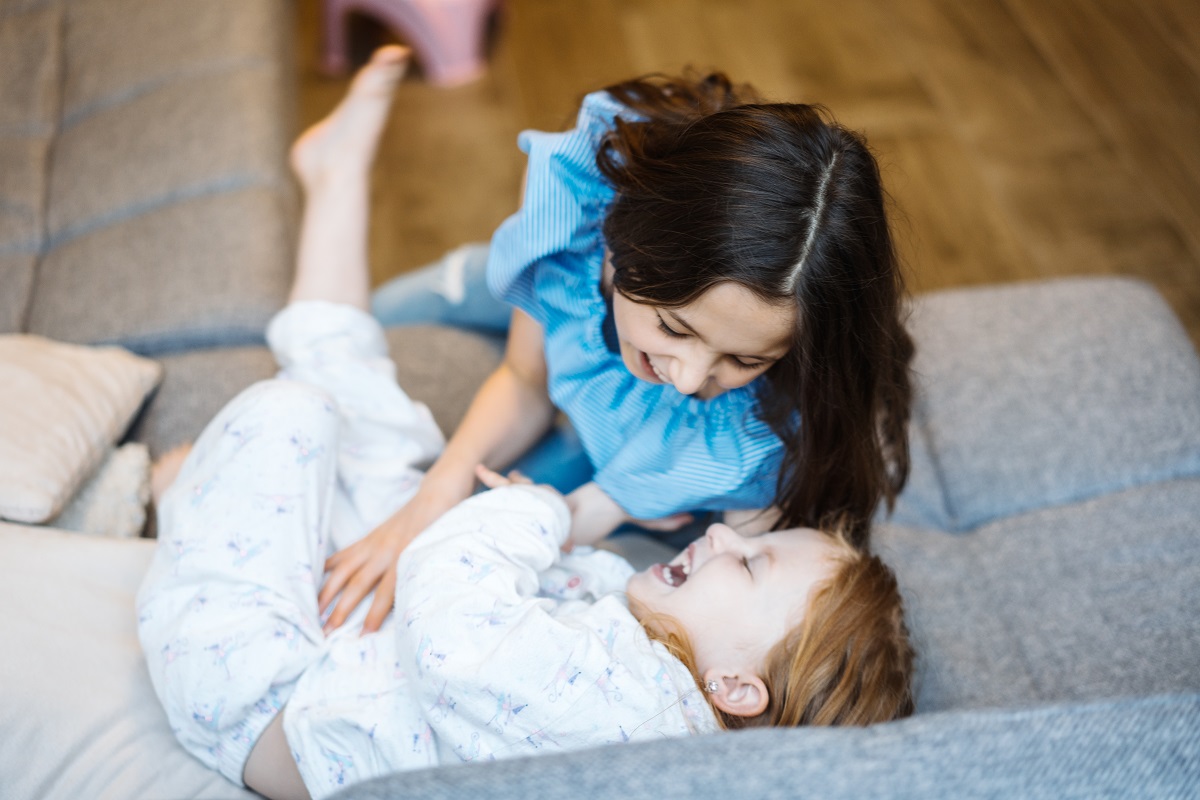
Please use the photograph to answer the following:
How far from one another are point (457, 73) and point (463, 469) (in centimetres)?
180

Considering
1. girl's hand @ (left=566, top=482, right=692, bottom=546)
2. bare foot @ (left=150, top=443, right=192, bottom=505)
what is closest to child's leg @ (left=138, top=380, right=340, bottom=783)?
bare foot @ (left=150, top=443, right=192, bottom=505)

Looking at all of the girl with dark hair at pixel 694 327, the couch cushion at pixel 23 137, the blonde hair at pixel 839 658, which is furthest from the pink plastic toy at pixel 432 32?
the blonde hair at pixel 839 658

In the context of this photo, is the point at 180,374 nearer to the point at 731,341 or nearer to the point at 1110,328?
the point at 731,341

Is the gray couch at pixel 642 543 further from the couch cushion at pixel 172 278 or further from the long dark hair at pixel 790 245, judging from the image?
the long dark hair at pixel 790 245

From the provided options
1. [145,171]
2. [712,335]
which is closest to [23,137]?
[145,171]

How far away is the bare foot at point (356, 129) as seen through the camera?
5.18 feet

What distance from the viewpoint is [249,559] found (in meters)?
1.13

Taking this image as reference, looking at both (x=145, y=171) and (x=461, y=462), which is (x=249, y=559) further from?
(x=145, y=171)

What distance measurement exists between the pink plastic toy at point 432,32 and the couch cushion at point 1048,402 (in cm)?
171

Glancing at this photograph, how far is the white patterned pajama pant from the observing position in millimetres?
1079

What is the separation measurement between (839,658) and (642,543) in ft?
1.16

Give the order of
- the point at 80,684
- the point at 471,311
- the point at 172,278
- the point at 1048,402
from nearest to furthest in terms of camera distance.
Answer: the point at 80,684 < the point at 1048,402 < the point at 172,278 < the point at 471,311

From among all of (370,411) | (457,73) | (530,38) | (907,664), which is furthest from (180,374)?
(530,38)

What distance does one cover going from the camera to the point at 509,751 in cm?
99
